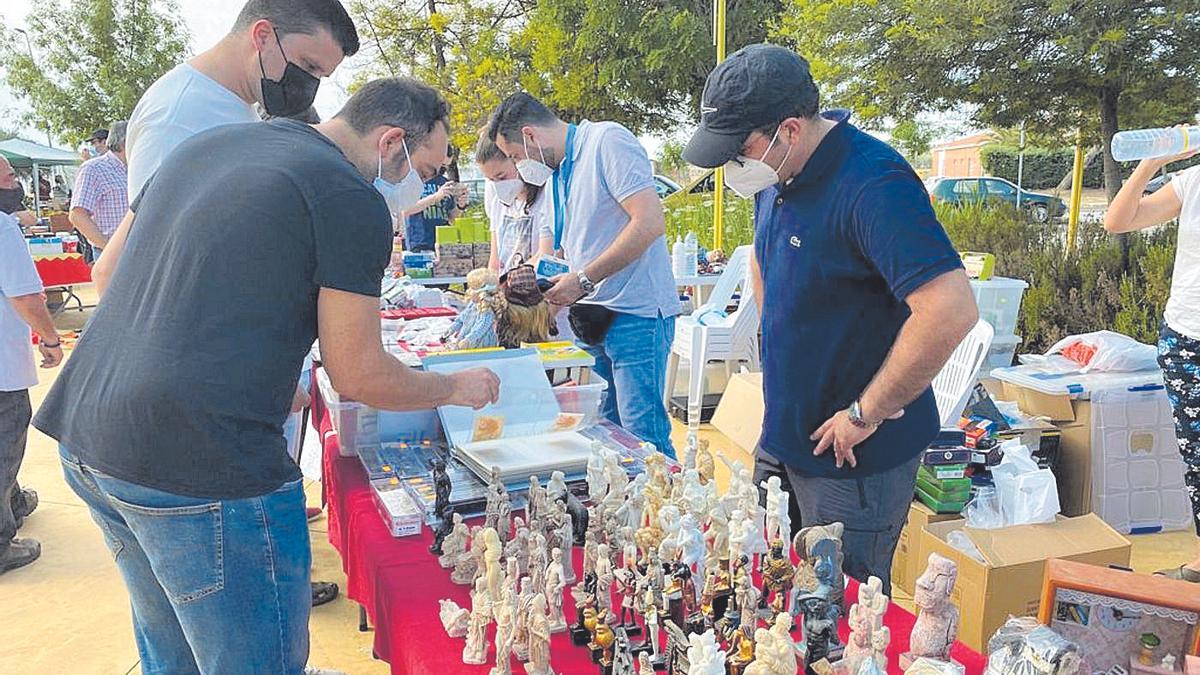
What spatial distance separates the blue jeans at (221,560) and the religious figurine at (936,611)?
1024 millimetres

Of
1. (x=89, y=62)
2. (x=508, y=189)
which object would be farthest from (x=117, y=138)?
(x=89, y=62)

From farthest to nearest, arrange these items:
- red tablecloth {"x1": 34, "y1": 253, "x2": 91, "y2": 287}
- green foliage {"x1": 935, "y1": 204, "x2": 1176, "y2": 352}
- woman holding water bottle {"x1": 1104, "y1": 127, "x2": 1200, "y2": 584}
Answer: red tablecloth {"x1": 34, "y1": 253, "x2": 91, "y2": 287}
green foliage {"x1": 935, "y1": 204, "x2": 1176, "y2": 352}
woman holding water bottle {"x1": 1104, "y1": 127, "x2": 1200, "y2": 584}

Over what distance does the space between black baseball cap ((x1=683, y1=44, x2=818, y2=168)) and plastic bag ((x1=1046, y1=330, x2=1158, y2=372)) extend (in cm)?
276

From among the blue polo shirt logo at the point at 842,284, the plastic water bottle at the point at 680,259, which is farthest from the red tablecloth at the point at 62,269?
the blue polo shirt logo at the point at 842,284

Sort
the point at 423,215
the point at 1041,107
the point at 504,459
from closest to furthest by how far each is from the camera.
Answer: the point at 504,459 → the point at 1041,107 → the point at 423,215

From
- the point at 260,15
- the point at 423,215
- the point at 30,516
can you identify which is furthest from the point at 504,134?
the point at 423,215

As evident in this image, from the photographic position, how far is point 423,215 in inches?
263

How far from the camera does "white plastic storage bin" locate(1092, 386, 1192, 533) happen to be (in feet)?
11.5

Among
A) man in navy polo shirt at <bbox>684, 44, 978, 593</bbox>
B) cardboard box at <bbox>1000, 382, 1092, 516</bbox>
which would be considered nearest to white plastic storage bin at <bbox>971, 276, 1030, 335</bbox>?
cardboard box at <bbox>1000, 382, 1092, 516</bbox>

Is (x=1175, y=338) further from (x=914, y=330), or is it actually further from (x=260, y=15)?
(x=260, y=15)

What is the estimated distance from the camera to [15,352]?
3355mm

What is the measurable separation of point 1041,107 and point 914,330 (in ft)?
18.3

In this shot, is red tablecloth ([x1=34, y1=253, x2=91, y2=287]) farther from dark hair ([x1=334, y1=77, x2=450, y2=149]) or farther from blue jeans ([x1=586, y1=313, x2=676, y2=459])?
dark hair ([x1=334, y1=77, x2=450, y2=149])

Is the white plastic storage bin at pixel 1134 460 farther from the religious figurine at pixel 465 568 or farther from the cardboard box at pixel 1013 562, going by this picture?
the religious figurine at pixel 465 568
